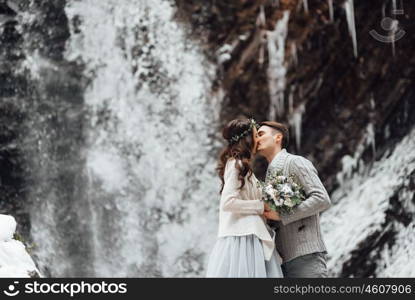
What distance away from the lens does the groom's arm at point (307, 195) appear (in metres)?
4.34

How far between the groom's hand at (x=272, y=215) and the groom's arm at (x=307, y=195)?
0.05 meters

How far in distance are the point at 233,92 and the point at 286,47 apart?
1021 mm

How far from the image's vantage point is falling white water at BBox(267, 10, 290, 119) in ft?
32.2

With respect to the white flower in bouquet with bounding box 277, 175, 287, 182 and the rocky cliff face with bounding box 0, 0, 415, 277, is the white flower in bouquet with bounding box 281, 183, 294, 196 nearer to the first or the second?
the white flower in bouquet with bounding box 277, 175, 287, 182

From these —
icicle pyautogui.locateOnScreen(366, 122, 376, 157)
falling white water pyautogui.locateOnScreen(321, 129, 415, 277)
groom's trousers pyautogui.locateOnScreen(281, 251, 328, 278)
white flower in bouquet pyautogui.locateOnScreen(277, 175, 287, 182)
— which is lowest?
groom's trousers pyautogui.locateOnScreen(281, 251, 328, 278)

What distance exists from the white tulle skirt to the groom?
12cm

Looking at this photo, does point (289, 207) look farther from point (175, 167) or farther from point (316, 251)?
point (175, 167)

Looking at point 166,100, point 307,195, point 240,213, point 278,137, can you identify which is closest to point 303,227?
point 307,195

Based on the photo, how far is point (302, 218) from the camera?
4.46 meters

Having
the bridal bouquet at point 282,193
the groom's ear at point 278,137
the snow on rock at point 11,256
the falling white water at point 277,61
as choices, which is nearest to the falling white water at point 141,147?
the falling white water at point 277,61

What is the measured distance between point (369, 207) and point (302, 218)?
4.77m

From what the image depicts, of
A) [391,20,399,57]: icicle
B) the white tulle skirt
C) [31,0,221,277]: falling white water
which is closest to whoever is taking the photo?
the white tulle skirt

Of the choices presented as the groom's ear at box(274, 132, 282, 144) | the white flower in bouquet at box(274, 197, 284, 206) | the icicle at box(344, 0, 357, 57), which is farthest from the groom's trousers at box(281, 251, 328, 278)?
the icicle at box(344, 0, 357, 57)

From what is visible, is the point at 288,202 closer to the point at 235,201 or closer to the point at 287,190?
the point at 287,190
